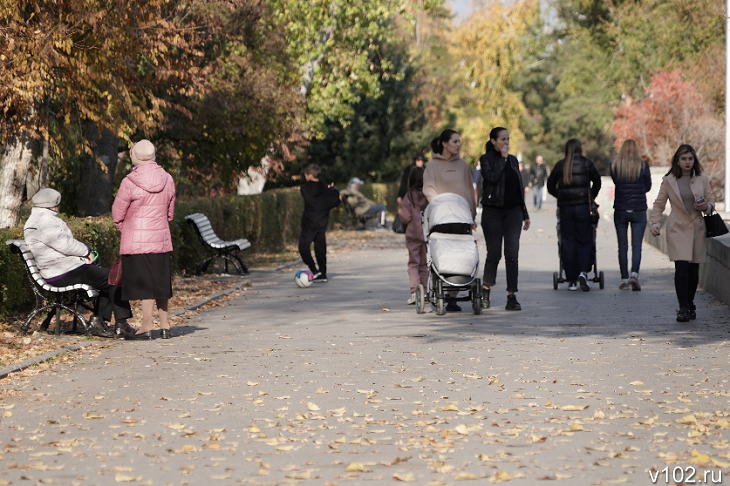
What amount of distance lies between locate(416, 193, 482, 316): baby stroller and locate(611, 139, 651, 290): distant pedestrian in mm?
3347

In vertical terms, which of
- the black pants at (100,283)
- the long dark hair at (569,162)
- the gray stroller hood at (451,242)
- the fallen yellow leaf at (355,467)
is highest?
the long dark hair at (569,162)

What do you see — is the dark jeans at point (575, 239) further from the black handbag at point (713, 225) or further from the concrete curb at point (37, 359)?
the concrete curb at point (37, 359)

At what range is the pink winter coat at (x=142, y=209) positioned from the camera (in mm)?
10711

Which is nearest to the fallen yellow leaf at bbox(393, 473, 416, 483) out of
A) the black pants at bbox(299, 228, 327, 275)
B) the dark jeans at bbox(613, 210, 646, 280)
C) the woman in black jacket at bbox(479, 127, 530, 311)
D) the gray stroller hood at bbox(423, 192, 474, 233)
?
the gray stroller hood at bbox(423, 192, 474, 233)

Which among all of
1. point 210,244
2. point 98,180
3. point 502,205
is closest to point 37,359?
point 502,205

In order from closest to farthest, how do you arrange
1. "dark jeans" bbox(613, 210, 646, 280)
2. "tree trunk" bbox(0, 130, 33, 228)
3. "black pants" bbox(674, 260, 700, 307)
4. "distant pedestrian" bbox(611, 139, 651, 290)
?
"black pants" bbox(674, 260, 700, 307)
"tree trunk" bbox(0, 130, 33, 228)
"distant pedestrian" bbox(611, 139, 651, 290)
"dark jeans" bbox(613, 210, 646, 280)

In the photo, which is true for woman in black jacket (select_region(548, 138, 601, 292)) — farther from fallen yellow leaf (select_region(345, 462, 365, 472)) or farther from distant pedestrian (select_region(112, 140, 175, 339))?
fallen yellow leaf (select_region(345, 462, 365, 472))

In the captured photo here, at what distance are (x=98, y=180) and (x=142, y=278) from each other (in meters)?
8.73

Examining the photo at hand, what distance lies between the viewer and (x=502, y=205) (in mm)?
12836

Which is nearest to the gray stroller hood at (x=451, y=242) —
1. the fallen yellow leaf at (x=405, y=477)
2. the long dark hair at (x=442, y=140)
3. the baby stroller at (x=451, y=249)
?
the baby stroller at (x=451, y=249)

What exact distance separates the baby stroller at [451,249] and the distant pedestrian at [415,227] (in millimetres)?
870

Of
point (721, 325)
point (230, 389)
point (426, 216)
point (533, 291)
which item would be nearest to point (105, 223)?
point (426, 216)

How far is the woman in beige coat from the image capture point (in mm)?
11562

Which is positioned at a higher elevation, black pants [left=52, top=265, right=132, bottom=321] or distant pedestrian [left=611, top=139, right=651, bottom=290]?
distant pedestrian [left=611, top=139, right=651, bottom=290]
